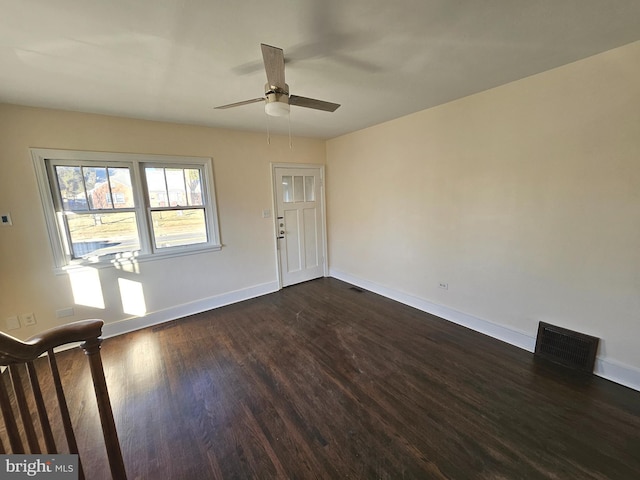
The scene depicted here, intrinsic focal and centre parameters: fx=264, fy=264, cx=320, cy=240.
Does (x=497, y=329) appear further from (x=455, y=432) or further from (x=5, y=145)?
(x=5, y=145)

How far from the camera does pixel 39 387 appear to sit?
989mm

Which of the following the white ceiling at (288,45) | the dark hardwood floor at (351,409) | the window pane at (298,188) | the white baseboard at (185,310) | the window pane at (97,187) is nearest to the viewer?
the white ceiling at (288,45)

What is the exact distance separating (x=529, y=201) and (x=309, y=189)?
315 cm

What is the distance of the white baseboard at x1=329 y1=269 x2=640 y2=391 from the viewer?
6.87 feet

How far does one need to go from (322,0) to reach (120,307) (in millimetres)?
3623

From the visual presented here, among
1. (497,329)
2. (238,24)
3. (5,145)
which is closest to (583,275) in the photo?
(497,329)

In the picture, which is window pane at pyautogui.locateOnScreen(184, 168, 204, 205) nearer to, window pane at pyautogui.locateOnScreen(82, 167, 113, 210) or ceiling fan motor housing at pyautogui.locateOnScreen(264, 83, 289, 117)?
window pane at pyautogui.locateOnScreen(82, 167, 113, 210)

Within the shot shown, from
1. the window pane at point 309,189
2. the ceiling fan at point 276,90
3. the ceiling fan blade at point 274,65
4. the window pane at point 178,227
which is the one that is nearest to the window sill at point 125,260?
the window pane at point 178,227

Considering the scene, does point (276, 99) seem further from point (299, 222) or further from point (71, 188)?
point (299, 222)

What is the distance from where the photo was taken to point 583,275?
2.22 metres

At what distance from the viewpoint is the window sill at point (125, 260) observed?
284 centimetres

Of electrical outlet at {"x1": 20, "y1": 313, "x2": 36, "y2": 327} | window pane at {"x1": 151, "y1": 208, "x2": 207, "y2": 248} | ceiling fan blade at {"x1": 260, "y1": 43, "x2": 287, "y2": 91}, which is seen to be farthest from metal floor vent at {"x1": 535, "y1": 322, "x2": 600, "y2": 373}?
electrical outlet at {"x1": 20, "y1": 313, "x2": 36, "y2": 327}

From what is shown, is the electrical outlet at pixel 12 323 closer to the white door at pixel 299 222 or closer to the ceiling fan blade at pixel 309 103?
the white door at pixel 299 222

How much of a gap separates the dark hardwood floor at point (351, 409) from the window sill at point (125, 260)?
88cm
